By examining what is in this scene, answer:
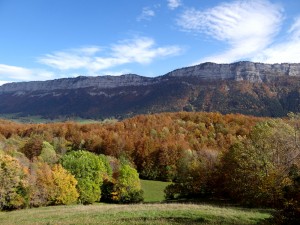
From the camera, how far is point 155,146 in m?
134

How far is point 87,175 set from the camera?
79688mm

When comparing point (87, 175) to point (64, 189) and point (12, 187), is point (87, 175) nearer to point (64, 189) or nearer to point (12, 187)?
point (64, 189)

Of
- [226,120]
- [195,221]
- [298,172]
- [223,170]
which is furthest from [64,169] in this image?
[226,120]

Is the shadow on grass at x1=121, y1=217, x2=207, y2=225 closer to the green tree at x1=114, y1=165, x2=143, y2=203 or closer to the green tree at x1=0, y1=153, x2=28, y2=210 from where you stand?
the green tree at x1=0, y1=153, x2=28, y2=210

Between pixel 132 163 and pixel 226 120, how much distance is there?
5397 cm

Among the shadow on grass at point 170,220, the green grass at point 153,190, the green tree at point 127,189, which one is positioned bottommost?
the green grass at point 153,190

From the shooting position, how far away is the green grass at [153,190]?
85.1m

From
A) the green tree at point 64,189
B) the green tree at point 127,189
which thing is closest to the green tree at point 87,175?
the green tree at point 64,189

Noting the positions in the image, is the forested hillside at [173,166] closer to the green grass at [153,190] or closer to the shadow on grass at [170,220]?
the green grass at [153,190]

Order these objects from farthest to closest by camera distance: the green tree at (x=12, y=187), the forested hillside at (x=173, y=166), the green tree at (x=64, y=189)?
the green tree at (x=64, y=189) → the green tree at (x=12, y=187) → the forested hillside at (x=173, y=166)

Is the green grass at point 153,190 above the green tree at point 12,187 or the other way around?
the other way around

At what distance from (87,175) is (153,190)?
24.0 m

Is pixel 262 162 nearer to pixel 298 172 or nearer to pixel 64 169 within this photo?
pixel 298 172

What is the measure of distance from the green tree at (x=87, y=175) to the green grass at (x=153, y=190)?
12237 millimetres
